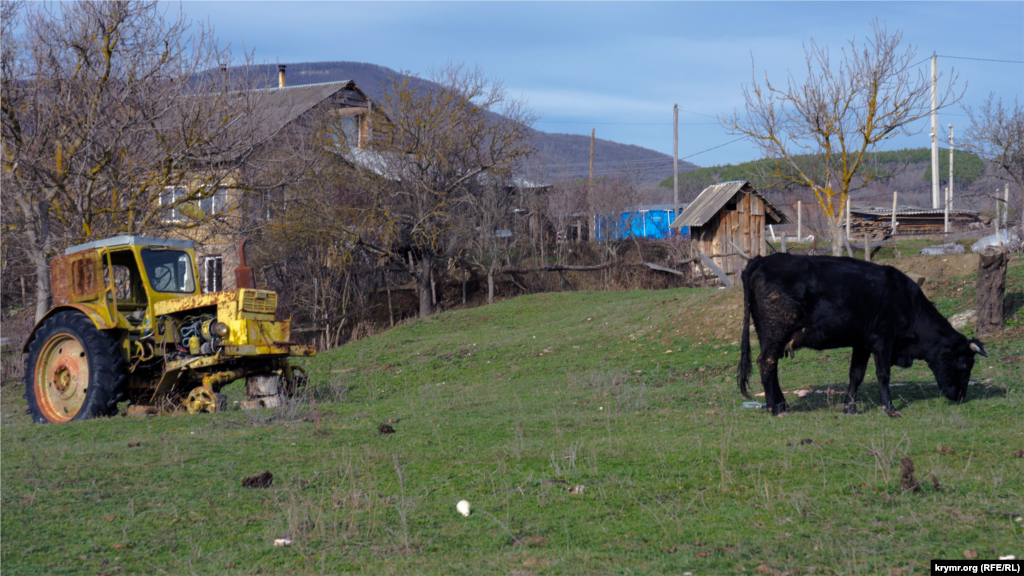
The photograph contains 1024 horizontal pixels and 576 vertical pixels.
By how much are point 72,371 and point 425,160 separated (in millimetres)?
18829

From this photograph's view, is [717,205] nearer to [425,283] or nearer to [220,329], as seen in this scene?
[425,283]

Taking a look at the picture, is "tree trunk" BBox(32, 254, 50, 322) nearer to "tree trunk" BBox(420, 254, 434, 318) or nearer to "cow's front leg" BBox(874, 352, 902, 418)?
"tree trunk" BBox(420, 254, 434, 318)

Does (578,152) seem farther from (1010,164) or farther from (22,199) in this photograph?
(22,199)

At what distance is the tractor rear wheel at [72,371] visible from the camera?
10.8 meters

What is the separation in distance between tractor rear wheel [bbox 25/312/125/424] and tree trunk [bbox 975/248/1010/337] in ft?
46.9

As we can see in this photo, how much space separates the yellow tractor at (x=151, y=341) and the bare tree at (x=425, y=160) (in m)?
16.7

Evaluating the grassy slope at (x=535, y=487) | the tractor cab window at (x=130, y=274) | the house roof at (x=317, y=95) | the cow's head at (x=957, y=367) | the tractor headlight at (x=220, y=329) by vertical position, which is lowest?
the grassy slope at (x=535, y=487)

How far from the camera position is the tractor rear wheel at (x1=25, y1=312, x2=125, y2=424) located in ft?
35.4

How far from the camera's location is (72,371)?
37.7ft

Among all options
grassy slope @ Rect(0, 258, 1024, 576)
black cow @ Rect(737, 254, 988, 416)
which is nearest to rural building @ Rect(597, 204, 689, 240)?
black cow @ Rect(737, 254, 988, 416)

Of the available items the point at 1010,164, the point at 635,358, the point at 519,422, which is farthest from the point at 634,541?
the point at 1010,164

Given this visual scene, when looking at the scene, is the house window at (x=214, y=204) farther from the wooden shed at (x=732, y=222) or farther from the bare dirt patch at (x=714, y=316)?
the wooden shed at (x=732, y=222)

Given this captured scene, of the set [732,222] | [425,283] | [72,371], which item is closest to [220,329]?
[72,371]

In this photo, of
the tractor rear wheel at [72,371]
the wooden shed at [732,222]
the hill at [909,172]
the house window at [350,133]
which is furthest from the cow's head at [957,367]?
the hill at [909,172]
